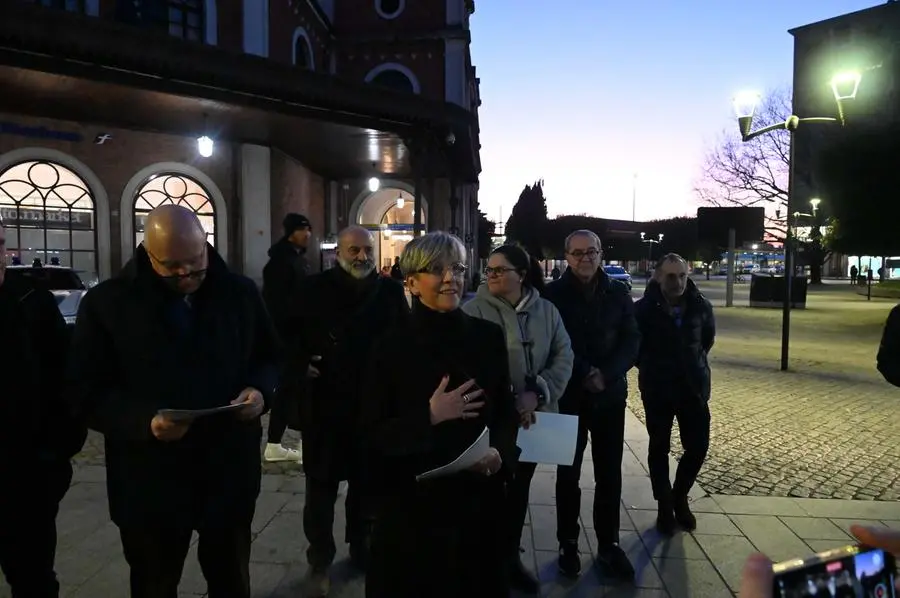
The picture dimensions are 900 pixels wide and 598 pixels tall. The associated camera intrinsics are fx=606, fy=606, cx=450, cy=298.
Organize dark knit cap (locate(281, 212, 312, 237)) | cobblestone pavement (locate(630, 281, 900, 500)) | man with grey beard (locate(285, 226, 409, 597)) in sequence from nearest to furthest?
man with grey beard (locate(285, 226, 409, 597)) → dark knit cap (locate(281, 212, 312, 237)) → cobblestone pavement (locate(630, 281, 900, 500))

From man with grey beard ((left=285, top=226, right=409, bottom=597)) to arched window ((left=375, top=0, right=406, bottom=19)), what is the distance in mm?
23439

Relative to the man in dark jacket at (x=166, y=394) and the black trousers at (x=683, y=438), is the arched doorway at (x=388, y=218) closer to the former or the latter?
the black trousers at (x=683, y=438)

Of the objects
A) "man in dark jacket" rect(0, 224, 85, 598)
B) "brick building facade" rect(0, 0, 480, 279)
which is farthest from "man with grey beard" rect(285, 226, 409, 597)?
"brick building facade" rect(0, 0, 480, 279)

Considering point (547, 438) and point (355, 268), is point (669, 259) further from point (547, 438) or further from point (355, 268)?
point (355, 268)

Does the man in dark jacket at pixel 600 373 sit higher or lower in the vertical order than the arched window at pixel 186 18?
lower

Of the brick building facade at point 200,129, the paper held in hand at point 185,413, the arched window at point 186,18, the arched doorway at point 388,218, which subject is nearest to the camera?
the paper held in hand at point 185,413

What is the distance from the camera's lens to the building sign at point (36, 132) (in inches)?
512

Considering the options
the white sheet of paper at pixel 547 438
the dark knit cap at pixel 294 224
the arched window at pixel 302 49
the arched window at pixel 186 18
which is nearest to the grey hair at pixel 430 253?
the white sheet of paper at pixel 547 438

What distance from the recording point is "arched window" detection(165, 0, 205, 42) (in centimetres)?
1534

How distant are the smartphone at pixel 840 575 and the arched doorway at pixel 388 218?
68.9ft

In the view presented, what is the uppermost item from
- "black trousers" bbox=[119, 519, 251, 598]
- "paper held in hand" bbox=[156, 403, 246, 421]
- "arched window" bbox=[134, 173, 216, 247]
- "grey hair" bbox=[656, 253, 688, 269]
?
"arched window" bbox=[134, 173, 216, 247]

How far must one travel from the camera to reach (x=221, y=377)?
226 centimetres

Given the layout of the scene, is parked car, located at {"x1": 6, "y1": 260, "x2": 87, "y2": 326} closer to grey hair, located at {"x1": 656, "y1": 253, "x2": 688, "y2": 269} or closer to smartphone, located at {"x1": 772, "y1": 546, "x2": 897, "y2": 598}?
grey hair, located at {"x1": 656, "y1": 253, "x2": 688, "y2": 269}

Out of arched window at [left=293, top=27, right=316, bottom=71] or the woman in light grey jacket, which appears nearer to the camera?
the woman in light grey jacket
